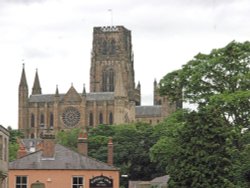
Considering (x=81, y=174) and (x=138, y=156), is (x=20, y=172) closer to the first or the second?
(x=81, y=174)

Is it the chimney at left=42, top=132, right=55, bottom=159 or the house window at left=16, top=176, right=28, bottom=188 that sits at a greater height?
the chimney at left=42, top=132, right=55, bottom=159

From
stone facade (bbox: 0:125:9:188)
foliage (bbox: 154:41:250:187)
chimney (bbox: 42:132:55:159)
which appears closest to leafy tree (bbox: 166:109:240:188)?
foliage (bbox: 154:41:250:187)

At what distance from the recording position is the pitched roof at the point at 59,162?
71688 millimetres

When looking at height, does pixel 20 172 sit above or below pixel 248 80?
below

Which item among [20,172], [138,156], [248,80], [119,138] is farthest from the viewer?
[119,138]

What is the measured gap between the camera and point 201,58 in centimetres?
6819

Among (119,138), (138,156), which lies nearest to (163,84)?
(138,156)

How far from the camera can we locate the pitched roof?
71.7 meters

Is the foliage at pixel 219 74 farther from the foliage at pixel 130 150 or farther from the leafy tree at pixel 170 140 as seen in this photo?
the foliage at pixel 130 150

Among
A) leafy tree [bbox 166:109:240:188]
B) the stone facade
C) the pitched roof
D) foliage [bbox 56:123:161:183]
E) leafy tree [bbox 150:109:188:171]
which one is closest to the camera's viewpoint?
the stone facade

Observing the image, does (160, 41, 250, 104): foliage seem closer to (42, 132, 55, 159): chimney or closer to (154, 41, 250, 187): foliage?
(154, 41, 250, 187): foliage

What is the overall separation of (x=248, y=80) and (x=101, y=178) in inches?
556

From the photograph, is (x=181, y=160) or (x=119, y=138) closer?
(x=181, y=160)

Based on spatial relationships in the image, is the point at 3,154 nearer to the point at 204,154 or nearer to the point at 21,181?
the point at 204,154
